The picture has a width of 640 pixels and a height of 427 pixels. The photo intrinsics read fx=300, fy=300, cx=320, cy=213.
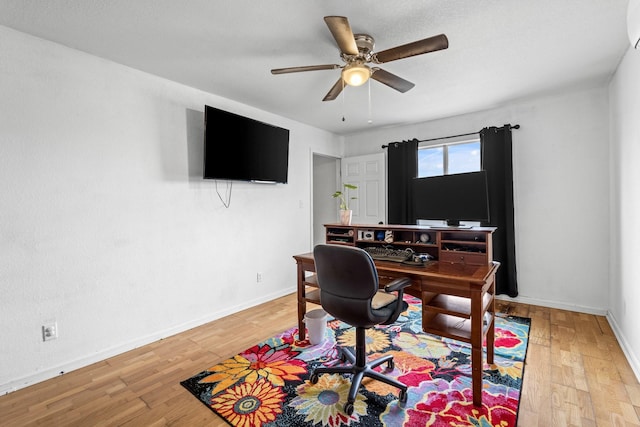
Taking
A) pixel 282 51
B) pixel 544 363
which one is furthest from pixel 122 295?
pixel 544 363

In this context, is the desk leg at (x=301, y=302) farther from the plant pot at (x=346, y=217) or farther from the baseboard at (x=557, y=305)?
the baseboard at (x=557, y=305)

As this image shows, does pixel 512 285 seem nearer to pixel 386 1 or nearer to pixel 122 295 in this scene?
pixel 386 1

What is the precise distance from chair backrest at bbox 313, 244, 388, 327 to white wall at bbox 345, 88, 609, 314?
9.22 ft

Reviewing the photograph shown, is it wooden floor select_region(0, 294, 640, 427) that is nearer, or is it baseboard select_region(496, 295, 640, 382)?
wooden floor select_region(0, 294, 640, 427)

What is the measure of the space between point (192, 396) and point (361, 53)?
263 centimetres

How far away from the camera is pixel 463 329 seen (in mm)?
1971

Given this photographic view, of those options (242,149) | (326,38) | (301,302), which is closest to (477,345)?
(301,302)

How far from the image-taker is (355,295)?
1809 millimetres

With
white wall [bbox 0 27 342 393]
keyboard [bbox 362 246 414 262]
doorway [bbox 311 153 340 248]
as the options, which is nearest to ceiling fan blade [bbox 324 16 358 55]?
keyboard [bbox 362 246 414 262]

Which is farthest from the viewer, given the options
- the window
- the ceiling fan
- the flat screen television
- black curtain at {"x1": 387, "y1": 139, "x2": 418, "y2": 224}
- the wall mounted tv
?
black curtain at {"x1": 387, "y1": 139, "x2": 418, "y2": 224}

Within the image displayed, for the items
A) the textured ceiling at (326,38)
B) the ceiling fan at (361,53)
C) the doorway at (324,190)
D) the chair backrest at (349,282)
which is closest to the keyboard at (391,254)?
the chair backrest at (349,282)

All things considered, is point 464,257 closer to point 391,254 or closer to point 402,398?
point 391,254

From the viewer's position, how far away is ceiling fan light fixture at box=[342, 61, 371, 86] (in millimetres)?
2064

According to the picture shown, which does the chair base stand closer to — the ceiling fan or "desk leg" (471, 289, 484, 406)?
"desk leg" (471, 289, 484, 406)
